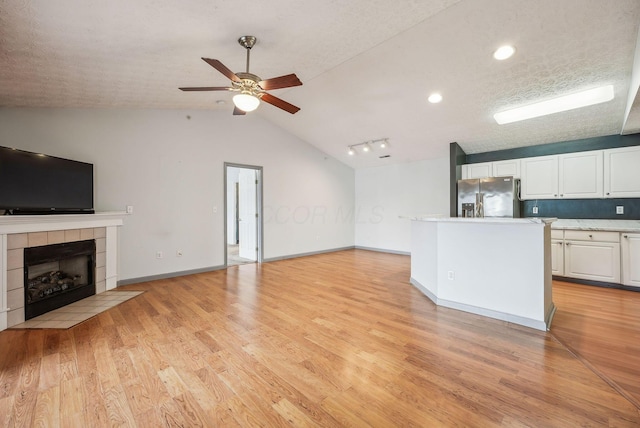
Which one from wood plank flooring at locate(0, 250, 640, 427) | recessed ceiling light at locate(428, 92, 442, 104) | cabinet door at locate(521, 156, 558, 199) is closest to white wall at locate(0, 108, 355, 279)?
wood plank flooring at locate(0, 250, 640, 427)

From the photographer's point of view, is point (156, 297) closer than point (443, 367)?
No

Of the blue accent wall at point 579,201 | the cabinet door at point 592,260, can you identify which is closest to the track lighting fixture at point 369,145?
the blue accent wall at point 579,201

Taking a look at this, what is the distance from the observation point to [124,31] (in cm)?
231

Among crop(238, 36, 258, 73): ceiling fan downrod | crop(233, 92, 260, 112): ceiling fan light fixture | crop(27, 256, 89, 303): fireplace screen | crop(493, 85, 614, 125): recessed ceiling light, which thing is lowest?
crop(27, 256, 89, 303): fireplace screen

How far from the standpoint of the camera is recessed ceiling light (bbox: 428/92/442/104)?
4018 millimetres

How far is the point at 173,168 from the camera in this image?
4691 millimetres

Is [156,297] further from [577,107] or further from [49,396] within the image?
[577,107]

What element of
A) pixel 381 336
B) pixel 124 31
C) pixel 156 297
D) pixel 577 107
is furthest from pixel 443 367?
pixel 577 107

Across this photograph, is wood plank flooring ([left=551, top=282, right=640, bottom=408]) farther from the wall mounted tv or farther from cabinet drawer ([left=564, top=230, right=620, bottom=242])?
the wall mounted tv

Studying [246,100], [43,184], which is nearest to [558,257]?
[246,100]

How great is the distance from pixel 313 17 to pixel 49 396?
3.50 meters

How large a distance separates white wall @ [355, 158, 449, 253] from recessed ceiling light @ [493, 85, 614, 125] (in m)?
1.87

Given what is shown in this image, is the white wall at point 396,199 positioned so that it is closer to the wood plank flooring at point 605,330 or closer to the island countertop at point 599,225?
the island countertop at point 599,225

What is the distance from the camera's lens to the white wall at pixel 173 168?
378cm
